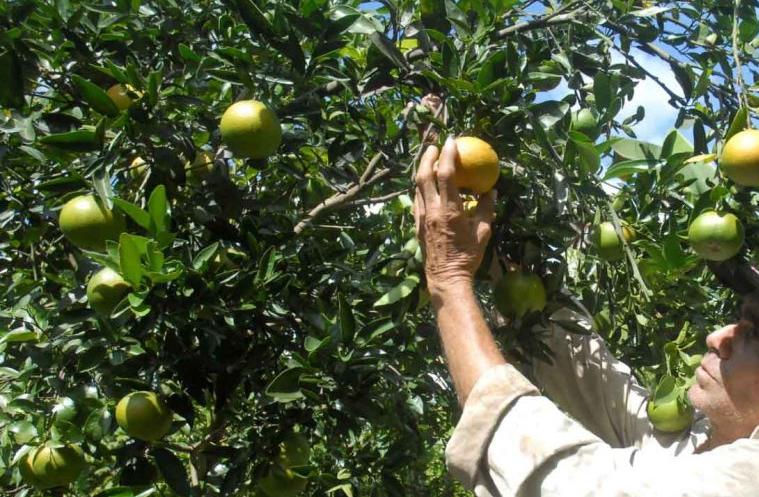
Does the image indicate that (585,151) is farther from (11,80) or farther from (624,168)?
(11,80)

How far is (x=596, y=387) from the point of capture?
2033 millimetres

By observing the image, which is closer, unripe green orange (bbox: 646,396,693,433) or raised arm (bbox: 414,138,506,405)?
raised arm (bbox: 414,138,506,405)

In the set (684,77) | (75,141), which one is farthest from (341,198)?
(684,77)

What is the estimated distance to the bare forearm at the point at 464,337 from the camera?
141 centimetres

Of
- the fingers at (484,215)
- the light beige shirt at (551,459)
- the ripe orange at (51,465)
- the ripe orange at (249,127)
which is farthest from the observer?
the ripe orange at (51,465)

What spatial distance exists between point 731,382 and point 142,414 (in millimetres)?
1161

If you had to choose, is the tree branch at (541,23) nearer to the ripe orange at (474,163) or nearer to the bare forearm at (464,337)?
the ripe orange at (474,163)

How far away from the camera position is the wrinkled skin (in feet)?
5.06

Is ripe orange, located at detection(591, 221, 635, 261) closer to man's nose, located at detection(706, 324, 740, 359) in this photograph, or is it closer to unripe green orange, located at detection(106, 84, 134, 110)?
man's nose, located at detection(706, 324, 740, 359)

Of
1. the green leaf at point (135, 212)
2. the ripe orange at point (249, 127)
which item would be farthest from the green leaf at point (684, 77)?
the green leaf at point (135, 212)

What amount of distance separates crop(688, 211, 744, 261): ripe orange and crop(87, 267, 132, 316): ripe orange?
3.42 ft

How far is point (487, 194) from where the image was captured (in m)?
1.56

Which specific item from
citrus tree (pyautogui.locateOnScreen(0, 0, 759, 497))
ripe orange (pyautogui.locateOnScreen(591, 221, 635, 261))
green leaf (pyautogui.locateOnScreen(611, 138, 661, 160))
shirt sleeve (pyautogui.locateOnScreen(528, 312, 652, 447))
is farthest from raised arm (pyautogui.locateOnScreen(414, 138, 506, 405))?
shirt sleeve (pyautogui.locateOnScreen(528, 312, 652, 447))

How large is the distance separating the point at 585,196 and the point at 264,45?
69 cm
